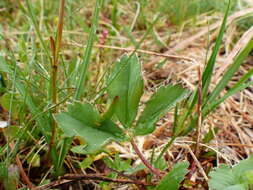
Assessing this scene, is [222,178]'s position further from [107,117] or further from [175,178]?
[107,117]

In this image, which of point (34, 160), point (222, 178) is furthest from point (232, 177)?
point (34, 160)

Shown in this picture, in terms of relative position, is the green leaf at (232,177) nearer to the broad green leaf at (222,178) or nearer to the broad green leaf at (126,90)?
the broad green leaf at (222,178)

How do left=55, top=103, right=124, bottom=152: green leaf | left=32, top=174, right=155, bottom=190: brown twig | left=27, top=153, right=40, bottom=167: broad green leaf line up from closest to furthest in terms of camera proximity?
left=55, top=103, right=124, bottom=152: green leaf → left=32, top=174, right=155, bottom=190: brown twig → left=27, top=153, right=40, bottom=167: broad green leaf

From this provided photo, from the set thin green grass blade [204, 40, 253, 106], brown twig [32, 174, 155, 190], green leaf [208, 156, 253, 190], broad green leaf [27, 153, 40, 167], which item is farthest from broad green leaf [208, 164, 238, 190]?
broad green leaf [27, 153, 40, 167]

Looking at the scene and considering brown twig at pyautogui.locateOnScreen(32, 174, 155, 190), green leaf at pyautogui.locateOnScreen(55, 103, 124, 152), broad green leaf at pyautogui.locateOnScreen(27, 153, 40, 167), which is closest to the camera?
green leaf at pyautogui.locateOnScreen(55, 103, 124, 152)

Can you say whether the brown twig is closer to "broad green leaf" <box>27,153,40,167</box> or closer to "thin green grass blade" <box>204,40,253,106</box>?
"broad green leaf" <box>27,153,40,167</box>

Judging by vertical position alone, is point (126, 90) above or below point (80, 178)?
above
